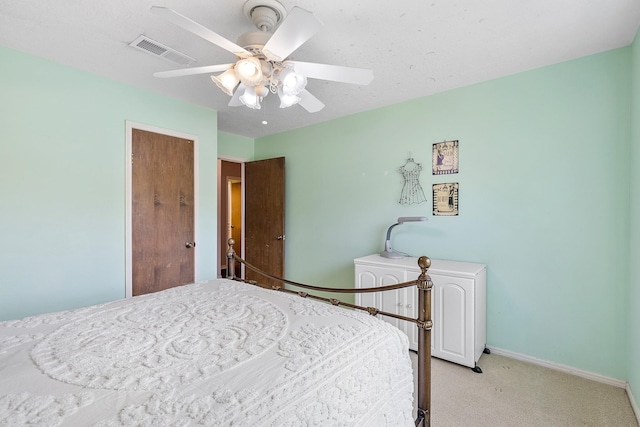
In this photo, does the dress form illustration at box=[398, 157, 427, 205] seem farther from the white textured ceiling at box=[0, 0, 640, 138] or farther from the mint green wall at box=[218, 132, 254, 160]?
the mint green wall at box=[218, 132, 254, 160]

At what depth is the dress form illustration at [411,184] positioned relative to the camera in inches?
119

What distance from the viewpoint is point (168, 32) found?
1942 mm

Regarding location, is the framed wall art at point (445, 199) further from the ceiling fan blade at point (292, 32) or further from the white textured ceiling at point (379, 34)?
the ceiling fan blade at point (292, 32)

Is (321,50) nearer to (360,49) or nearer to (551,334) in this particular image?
(360,49)

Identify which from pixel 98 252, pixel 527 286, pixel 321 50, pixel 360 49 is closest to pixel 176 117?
pixel 98 252

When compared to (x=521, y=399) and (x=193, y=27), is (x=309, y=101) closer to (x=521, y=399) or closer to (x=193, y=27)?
(x=193, y=27)

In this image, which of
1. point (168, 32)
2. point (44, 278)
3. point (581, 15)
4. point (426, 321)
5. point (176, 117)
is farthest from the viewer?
point (176, 117)

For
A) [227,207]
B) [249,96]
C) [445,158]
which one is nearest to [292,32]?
[249,96]

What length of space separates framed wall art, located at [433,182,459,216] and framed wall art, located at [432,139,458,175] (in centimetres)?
14

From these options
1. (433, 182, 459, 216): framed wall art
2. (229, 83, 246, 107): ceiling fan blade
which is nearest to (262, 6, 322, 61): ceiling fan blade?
(229, 83, 246, 107): ceiling fan blade

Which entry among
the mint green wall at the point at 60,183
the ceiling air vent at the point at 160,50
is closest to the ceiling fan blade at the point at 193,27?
the ceiling air vent at the point at 160,50

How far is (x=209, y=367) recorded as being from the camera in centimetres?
103

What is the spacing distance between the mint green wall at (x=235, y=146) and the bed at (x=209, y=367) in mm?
2986

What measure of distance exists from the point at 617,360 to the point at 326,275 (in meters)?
2.68
